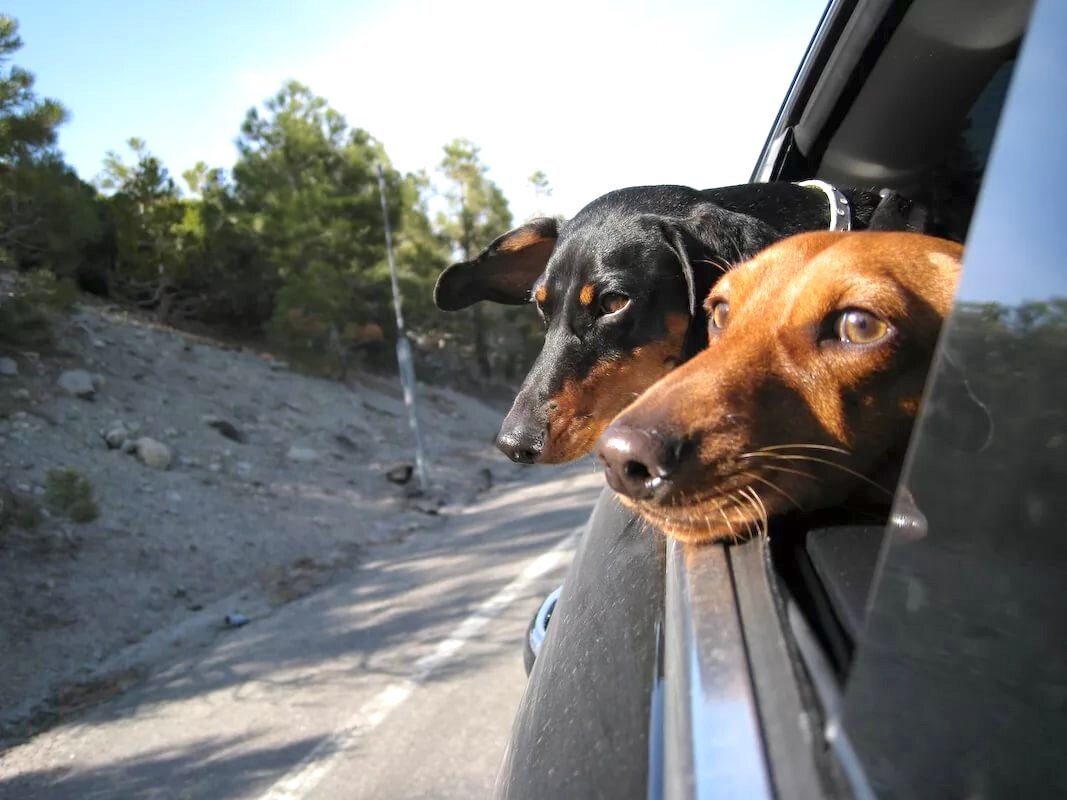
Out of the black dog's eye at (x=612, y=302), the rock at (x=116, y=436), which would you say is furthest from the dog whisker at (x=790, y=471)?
the rock at (x=116, y=436)

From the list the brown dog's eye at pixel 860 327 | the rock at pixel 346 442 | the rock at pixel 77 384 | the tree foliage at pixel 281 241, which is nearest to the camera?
the brown dog's eye at pixel 860 327

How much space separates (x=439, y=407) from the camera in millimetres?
27656

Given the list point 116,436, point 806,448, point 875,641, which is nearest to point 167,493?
point 116,436

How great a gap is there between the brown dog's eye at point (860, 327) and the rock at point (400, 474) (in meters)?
14.4

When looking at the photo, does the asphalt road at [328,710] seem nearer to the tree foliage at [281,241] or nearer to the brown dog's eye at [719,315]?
the brown dog's eye at [719,315]

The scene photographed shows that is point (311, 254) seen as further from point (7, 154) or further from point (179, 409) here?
point (7, 154)

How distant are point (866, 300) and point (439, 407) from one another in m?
26.4

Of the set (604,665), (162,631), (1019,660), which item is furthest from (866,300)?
(162,631)

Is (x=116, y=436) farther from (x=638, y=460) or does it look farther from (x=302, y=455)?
(x=638, y=460)

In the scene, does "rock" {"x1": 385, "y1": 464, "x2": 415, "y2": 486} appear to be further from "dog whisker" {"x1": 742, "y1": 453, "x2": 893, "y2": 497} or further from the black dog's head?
"dog whisker" {"x1": 742, "y1": 453, "x2": 893, "y2": 497}

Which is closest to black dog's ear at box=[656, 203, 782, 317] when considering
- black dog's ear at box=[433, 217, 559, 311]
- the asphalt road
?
black dog's ear at box=[433, 217, 559, 311]

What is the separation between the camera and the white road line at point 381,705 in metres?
4.11

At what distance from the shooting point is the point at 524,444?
3070 millimetres

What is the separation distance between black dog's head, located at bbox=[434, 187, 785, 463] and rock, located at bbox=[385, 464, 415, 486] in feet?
40.1
